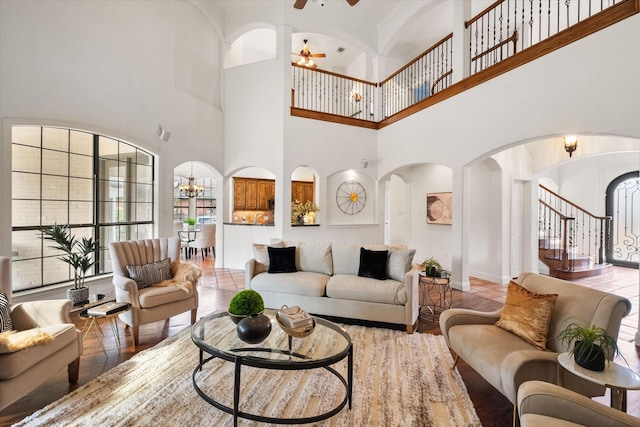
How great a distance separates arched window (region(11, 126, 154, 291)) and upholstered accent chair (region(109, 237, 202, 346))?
→ 1.41m

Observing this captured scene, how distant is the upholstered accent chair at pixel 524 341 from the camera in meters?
1.82

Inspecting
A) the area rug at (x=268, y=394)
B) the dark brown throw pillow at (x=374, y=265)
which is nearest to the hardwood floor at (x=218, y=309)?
the area rug at (x=268, y=394)

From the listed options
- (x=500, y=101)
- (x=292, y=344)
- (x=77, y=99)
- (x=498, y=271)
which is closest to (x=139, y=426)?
(x=292, y=344)

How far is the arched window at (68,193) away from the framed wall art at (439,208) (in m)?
5.97

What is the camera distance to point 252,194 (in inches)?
371

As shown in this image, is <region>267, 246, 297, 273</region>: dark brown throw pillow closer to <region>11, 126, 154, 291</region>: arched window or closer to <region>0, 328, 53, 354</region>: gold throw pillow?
<region>0, 328, 53, 354</region>: gold throw pillow

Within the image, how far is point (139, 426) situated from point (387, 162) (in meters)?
6.43

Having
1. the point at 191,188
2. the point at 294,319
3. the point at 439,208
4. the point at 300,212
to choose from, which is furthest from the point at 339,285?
the point at 191,188

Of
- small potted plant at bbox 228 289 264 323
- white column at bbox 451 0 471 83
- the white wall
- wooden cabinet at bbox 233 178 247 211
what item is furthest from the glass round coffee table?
wooden cabinet at bbox 233 178 247 211

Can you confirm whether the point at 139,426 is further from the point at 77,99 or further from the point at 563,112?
the point at 563,112

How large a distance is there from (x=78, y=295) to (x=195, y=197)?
27.3 feet

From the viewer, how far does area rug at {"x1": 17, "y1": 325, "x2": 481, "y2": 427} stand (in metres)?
1.99

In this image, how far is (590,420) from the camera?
4.49 ft

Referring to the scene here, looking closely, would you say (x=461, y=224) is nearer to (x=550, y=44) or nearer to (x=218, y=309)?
(x=550, y=44)
